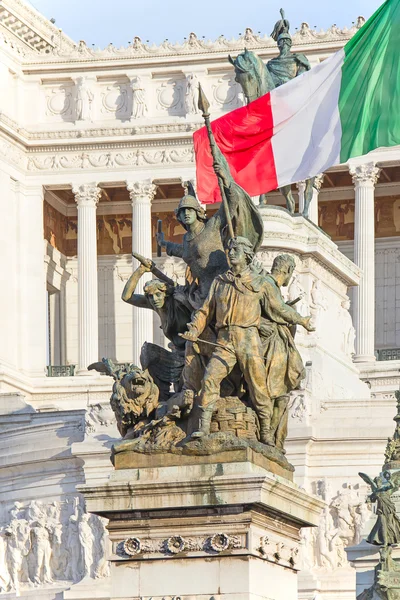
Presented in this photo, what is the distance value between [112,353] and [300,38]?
58.3 feet

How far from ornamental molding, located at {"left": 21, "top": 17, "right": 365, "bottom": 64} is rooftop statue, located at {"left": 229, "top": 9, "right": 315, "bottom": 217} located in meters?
36.1

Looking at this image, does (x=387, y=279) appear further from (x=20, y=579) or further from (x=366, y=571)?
(x=366, y=571)

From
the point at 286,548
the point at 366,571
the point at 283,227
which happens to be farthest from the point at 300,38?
the point at 286,548

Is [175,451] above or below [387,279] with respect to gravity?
below

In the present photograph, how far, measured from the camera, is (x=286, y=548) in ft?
75.8

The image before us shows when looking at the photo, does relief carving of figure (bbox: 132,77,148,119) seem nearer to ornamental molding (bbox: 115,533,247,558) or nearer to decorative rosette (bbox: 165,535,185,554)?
ornamental molding (bbox: 115,533,247,558)

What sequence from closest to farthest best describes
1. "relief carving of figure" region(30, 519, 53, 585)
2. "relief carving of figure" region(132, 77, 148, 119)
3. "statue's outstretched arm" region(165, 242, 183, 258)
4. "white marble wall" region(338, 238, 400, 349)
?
"statue's outstretched arm" region(165, 242, 183, 258), "relief carving of figure" region(30, 519, 53, 585), "relief carving of figure" region(132, 77, 148, 119), "white marble wall" region(338, 238, 400, 349)

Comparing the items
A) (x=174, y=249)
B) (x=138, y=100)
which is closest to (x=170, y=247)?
(x=174, y=249)

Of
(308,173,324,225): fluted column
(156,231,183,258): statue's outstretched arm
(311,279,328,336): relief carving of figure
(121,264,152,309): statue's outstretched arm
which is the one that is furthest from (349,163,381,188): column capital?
(121,264,152,309): statue's outstretched arm

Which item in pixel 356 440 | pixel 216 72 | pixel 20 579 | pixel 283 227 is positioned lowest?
pixel 20 579

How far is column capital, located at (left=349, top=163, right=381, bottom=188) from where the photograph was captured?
311 ft

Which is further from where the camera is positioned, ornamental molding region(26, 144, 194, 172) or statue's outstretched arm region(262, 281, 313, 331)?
ornamental molding region(26, 144, 194, 172)

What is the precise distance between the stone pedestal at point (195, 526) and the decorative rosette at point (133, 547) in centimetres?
1

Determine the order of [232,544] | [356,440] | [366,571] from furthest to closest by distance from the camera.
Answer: [356,440]
[366,571]
[232,544]
